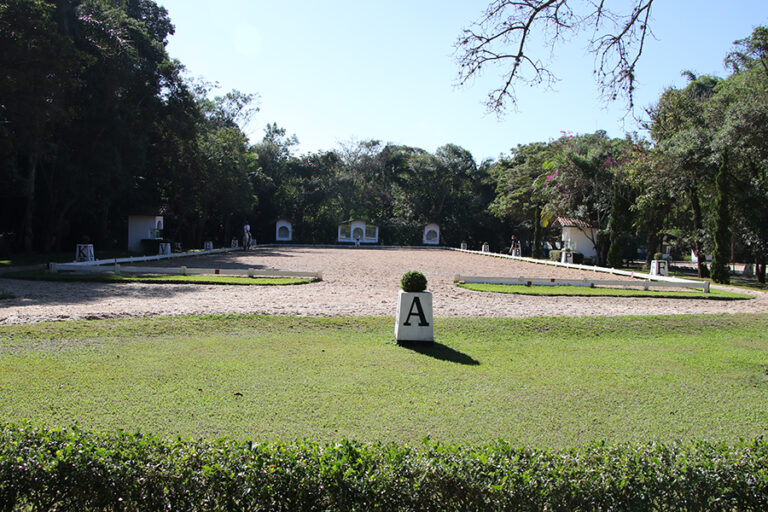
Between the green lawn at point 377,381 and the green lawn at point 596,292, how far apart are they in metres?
5.73

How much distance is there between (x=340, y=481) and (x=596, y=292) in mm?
14267

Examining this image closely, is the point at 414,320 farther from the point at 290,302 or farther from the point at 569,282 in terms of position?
the point at 569,282

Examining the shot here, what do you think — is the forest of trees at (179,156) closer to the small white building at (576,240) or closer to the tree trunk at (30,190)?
the tree trunk at (30,190)

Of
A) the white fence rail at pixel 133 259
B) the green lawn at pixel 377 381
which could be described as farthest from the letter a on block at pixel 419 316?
the white fence rail at pixel 133 259

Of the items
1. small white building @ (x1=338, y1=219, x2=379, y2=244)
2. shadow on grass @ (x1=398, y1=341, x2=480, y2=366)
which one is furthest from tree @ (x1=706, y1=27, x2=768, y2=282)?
small white building @ (x1=338, y1=219, x2=379, y2=244)

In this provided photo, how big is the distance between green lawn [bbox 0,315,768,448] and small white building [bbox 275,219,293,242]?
44.5 m

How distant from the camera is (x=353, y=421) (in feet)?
15.5

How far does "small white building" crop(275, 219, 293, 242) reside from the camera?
53.2 meters

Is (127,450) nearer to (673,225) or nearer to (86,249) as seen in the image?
(86,249)

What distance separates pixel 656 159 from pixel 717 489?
21.5m

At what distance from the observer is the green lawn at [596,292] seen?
15195mm

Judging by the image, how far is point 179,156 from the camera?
112 ft

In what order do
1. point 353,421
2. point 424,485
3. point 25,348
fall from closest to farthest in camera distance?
point 424,485
point 353,421
point 25,348

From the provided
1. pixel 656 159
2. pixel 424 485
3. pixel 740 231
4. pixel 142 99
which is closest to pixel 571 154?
pixel 656 159
